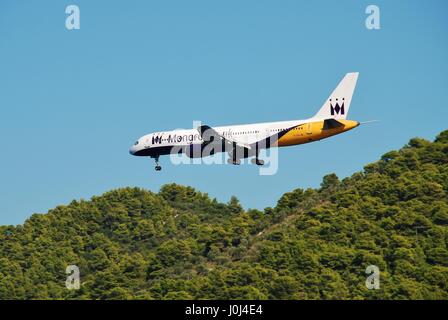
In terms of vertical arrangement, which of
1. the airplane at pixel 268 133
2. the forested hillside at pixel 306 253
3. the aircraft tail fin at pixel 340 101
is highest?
the aircraft tail fin at pixel 340 101

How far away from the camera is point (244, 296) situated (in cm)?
11906

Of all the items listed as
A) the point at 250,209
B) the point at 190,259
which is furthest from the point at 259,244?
the point at 250,209

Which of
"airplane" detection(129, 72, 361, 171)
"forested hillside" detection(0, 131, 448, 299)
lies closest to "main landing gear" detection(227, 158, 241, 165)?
"airplane" detection(129, 72, 361, 171)

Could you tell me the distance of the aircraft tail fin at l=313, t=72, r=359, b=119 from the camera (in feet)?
317

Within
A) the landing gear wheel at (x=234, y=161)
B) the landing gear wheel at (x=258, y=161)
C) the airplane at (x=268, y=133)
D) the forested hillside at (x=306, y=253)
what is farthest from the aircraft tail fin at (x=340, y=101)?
the forested hillside at (x=306, y=253)

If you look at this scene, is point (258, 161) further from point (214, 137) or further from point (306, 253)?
point (306, 253)

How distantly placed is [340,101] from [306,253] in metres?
38.1

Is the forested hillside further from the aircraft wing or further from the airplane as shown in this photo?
the aircraft wing

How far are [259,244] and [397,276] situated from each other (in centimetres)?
3417

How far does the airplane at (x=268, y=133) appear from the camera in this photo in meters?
93.0

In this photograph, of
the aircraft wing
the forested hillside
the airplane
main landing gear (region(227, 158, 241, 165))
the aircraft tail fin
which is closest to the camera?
the airplane

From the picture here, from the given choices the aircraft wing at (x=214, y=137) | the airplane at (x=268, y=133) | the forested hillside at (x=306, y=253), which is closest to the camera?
the airplane at (x=268, y=133)

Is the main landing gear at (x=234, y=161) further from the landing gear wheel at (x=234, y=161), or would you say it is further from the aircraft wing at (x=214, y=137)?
the aircraft wing at (x=214, y=137)

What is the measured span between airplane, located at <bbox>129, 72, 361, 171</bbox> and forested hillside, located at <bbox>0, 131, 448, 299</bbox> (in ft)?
80.6
